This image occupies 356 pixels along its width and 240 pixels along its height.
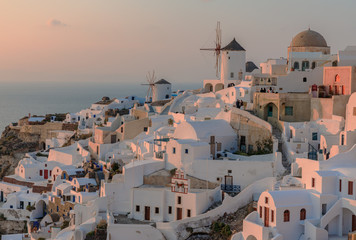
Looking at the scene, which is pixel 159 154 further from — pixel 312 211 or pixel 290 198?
pixel 312 211

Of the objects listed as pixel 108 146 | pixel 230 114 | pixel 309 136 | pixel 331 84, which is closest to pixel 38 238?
pixel 108 146

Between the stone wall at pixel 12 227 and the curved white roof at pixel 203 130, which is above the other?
the curved white roof at pixel 203 130

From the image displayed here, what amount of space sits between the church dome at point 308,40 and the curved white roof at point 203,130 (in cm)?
1044

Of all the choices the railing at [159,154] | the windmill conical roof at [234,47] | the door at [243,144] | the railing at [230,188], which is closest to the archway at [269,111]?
the door at [243,144]

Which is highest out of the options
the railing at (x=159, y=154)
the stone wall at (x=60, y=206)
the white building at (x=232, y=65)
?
the white building at (x=232, y=65)

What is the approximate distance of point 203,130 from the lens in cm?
2922

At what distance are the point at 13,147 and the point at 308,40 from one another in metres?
24.8

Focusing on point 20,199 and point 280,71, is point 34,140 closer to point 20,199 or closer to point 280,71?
point 20,199

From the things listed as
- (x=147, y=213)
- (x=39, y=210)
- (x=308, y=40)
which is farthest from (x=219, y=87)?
(x=147, y=213)

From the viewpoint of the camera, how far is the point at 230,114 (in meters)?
31.3

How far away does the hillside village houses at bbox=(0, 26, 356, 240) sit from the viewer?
2178 cm

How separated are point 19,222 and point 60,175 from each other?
11.8 ft

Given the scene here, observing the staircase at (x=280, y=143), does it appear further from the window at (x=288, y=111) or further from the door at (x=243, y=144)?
the door at (x=243, y=144)

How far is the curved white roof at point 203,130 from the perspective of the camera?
29033 mm
